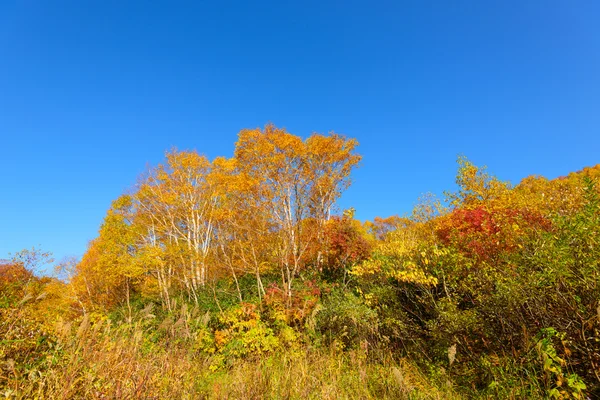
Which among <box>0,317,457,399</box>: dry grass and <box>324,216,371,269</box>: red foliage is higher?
<box>324,216,371,269</box>: red foliage

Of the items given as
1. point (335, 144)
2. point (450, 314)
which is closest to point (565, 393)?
point (450, 314)

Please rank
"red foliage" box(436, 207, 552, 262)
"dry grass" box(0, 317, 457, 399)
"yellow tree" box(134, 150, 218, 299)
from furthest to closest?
"yellow tree" box(134, 150, 218, 299), "red foliage" box(436, 207, 552, 262), "dry grass" box(0, 317, 457, 399)

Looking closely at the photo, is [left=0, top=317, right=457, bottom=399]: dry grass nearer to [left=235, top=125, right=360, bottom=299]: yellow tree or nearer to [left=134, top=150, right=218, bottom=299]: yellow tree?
[left=235, top=125, right=360, bottom=299]: yellow tree

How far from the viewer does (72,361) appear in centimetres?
305

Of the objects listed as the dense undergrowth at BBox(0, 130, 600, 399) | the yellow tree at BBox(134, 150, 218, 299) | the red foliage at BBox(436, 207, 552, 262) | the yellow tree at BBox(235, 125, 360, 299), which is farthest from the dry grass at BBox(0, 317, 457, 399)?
the yellow tree at BBox(134, 150, 218, 299)

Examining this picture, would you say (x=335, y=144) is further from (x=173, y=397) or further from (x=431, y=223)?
(x=173, y=397)

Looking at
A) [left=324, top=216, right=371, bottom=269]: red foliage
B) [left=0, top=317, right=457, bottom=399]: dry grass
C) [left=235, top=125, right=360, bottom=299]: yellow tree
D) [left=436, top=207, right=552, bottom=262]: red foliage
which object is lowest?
[left=0, top=317, right=457, bottom=399]: dry grass

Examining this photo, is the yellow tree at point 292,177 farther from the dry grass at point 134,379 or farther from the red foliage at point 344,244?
the dry grass at point 134,379

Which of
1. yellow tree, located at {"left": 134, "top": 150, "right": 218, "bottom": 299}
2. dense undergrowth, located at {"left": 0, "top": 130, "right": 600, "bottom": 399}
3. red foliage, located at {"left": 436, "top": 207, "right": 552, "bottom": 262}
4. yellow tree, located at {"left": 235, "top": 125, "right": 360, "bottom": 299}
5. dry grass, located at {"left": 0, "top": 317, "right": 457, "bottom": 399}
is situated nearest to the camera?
dry grass, located at {"left": 0, "top": 317, "right": 457, "bottom": 399}

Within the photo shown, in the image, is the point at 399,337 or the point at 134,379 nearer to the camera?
Answer: the point at 134,379

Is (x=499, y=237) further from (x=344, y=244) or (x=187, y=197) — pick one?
(x=187, y=197)

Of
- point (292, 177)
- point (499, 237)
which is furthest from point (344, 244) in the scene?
point (499, 237)

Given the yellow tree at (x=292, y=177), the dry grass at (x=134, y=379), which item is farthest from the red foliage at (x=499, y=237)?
the yellow tree at (x=292, y=177)

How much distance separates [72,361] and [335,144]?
17559mm
